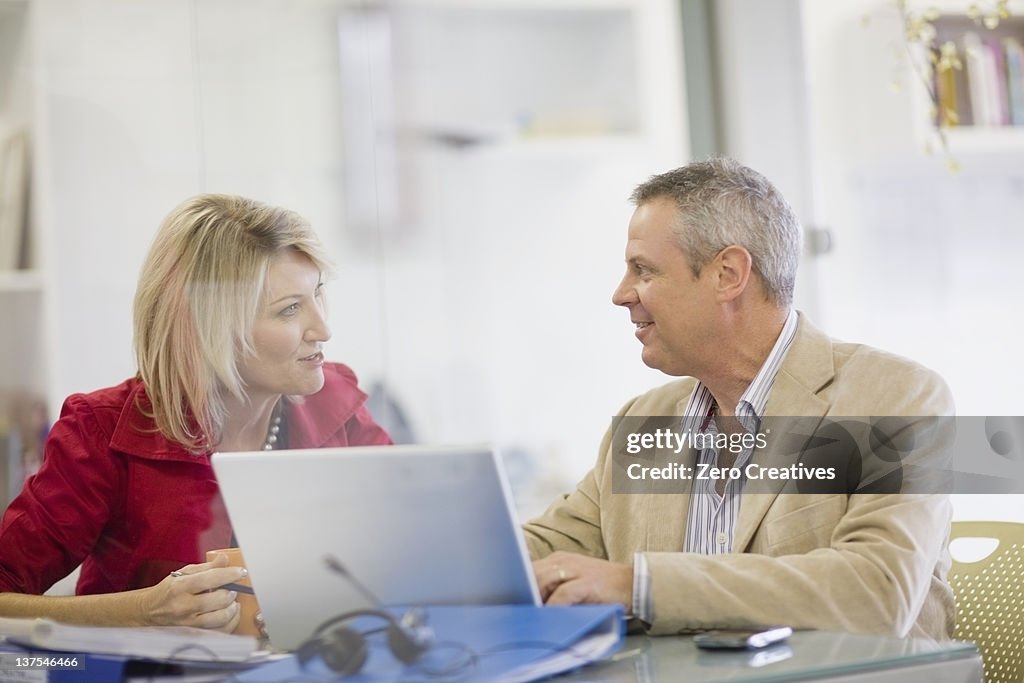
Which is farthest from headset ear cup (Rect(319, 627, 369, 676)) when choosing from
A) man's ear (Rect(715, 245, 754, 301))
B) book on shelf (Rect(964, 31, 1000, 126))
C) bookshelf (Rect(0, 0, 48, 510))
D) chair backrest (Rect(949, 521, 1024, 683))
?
book on shelf (Rect(964, 31, 1000, 126))

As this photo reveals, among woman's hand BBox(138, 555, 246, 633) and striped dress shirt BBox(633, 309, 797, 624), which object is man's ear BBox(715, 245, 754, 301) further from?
woman's hand BBox(138, 555, 246, 633)

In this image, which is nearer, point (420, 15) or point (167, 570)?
point (167, 570)

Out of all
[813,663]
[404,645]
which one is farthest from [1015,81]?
[404,645]

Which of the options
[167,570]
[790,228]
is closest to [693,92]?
[790,228]

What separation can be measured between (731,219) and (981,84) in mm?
1967

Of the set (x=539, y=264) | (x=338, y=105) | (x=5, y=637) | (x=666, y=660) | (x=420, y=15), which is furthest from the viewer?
(x=539, y=264)

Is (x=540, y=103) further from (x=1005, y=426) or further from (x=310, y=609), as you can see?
(x=310, y=609)

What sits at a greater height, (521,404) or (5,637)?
(521,404)

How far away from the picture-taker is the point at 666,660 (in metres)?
1.22

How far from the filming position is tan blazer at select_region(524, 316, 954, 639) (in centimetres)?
135

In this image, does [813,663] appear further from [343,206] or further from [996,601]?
[343,206]

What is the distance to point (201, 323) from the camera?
76.2 inches

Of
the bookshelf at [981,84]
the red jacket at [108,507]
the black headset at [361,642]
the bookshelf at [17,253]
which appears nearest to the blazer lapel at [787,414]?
the black headset at [361,642]

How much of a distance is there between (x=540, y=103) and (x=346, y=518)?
6.62ft
